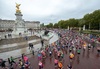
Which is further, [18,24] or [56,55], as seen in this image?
[18,24]

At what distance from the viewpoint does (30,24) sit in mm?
161750

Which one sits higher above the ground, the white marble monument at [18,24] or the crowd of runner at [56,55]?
the white marble monument at [18,24]

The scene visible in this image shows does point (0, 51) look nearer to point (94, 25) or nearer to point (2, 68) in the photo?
point (2, 68)

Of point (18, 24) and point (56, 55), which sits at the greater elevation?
point (18, 24)

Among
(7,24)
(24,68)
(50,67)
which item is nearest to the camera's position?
(24,68)

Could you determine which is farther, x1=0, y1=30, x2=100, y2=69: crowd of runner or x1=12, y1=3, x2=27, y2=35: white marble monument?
x1=12, y1=3, x2=27, y2=35: white marble monument

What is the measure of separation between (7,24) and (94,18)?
115962 millimetres

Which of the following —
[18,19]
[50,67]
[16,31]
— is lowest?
[50,67]

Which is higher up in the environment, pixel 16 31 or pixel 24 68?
pixel 16 31

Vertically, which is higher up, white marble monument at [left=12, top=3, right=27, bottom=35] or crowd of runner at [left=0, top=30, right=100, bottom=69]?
white marble monument at [left=12, top=3, right=27, bottom=35]

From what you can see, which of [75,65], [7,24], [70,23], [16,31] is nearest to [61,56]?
[75,65]

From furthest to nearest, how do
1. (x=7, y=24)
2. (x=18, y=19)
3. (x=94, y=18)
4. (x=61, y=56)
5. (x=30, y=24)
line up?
→ (x=30, y=24), (x=7, y=24), (x=94, y=18), (x=18, y=19), (x=61, y=56)

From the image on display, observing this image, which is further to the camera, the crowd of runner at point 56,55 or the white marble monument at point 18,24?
the white marble monument at point 18,24

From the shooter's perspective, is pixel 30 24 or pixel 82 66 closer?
pixel 82 66
